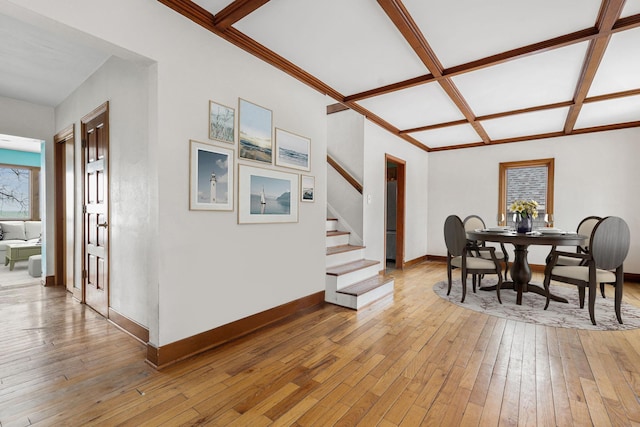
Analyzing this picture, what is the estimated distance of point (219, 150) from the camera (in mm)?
2566

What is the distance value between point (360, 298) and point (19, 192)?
8.73 m

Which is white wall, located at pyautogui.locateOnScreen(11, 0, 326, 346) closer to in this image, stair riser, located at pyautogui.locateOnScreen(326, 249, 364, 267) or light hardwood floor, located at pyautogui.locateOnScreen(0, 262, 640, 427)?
light hardwood floor, located at pyautogui.locateOnScreen(0, 262, 640, 427)

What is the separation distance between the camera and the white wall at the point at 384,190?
4922mm

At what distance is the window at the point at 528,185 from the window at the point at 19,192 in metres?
10.8

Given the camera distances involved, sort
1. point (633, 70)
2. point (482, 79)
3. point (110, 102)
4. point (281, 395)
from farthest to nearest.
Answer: point (482, 79) < point (633, 70) < point (110, 102) < point (281, 395)

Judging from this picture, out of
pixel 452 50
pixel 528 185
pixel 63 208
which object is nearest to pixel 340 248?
pixel 452 50

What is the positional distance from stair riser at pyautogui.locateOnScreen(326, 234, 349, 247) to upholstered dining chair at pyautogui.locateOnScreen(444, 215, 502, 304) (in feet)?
5.00

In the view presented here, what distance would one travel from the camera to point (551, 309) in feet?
11.6

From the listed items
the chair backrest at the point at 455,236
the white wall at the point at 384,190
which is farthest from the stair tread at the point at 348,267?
the chair backrest at the point at 455,236

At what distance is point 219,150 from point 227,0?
44.5 inches

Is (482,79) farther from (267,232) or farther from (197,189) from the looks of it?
(197,189)

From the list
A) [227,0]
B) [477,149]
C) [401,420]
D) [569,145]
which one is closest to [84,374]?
[401,420]

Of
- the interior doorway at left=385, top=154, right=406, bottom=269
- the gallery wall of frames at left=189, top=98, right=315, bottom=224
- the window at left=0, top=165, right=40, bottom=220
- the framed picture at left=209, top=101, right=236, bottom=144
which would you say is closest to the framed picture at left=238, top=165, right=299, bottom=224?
the gallery wall of frames at left=189, top=98, right=315, bottom=224

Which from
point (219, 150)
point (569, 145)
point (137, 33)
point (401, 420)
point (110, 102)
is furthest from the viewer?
point (569, 145)
